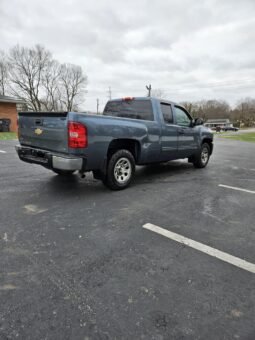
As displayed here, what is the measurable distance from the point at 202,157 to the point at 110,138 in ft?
13.7

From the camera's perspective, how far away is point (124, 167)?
4945mm

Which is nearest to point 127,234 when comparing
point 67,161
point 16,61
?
point 67,161

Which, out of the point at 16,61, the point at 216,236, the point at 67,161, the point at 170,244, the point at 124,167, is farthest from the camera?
the point at 16,61

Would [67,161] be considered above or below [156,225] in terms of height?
above

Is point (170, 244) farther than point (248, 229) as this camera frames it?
No

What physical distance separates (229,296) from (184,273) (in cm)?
43

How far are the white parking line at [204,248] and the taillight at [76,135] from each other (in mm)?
1770

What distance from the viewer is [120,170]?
4.93 m

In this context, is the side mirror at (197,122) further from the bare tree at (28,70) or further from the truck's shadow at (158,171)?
the bare tree at (28,70)

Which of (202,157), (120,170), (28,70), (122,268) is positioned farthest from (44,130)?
(28,70)

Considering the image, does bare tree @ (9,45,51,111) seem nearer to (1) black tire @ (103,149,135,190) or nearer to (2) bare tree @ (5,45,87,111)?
(2) bare tree @ (5,45,87,111)

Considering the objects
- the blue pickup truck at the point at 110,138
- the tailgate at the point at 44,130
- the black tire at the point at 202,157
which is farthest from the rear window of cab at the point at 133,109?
the black tire at the point at 202,157

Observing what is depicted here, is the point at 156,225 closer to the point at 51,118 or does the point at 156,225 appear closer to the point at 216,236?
the point at 216,236

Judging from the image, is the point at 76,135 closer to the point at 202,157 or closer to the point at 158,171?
the point at 158,171
